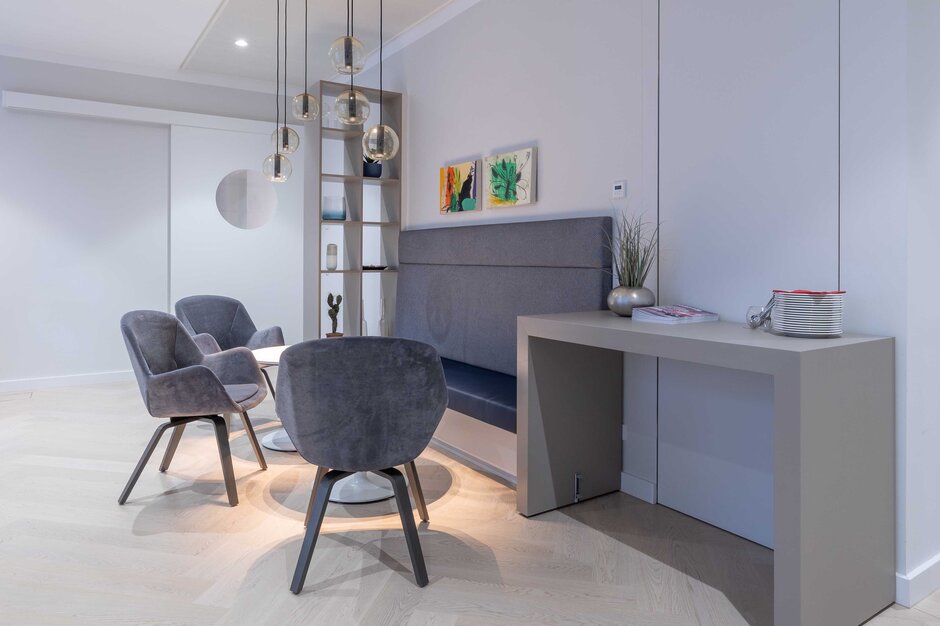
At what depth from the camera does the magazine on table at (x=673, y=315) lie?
239cm

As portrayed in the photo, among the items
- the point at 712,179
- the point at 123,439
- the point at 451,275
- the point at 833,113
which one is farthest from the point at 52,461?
the point at 833,113

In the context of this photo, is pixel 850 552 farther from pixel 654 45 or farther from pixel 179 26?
pixel 179 26

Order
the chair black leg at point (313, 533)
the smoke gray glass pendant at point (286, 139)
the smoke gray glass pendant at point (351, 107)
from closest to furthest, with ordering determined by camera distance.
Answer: the chair black leg at point (313, 533)
the smoke gray glass pendant at point (351, 107)
the smoke gray glass pendant at point (286, 139)

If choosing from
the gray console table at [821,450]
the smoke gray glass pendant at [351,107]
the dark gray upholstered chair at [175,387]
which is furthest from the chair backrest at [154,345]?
the gray console table at [821,450]

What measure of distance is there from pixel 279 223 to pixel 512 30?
3330 mm

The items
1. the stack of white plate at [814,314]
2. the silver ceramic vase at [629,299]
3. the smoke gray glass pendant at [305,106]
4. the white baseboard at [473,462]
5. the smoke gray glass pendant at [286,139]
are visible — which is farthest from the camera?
the smoke gray glass pendant at [286,139]

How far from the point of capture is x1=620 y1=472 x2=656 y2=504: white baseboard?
2875 mm

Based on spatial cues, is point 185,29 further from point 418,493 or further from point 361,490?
point 418,493

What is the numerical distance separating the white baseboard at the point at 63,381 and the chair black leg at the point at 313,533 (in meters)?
4.16

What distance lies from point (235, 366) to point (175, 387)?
26.3 inches

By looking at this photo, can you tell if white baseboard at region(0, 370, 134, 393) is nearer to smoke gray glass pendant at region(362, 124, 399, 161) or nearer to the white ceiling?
the white ceiling

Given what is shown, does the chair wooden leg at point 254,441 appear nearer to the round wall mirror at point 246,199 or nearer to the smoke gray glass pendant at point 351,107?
the smoke gray glass pendant at point 351,107

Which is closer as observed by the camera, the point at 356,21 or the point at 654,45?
the point at 654,45

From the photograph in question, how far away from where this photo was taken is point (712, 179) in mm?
2590
